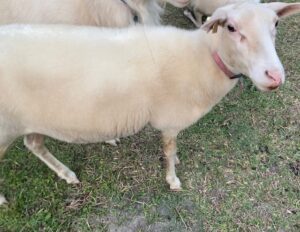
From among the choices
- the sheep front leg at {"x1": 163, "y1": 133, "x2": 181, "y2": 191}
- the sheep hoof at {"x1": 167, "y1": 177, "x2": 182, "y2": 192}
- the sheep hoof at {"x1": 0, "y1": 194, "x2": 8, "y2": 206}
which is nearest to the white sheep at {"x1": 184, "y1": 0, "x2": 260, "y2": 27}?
the sheep front leg at {"x1": 163, "y1": 133, "x2": 181, "y2": 191}

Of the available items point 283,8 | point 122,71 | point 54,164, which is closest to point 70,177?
point 54,164

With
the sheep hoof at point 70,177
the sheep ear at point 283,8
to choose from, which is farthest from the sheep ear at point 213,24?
the sheep hoof at point 70,177

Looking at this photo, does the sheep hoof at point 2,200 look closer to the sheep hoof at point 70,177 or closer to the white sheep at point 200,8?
the sheep hoof at point 70,177

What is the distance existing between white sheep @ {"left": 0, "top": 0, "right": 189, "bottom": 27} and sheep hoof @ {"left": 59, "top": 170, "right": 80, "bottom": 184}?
1.20m

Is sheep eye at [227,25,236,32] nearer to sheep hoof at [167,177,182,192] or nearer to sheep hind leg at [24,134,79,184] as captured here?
sheep hoof at [167,177,182,192]

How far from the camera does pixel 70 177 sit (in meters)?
3.28

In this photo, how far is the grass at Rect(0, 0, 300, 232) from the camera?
3090 mm

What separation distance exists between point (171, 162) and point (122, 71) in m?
1.01

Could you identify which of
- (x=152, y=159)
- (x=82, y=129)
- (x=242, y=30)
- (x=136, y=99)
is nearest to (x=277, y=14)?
(x=242, y=30)

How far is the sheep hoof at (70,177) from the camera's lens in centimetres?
327

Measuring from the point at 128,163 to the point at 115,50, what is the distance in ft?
4.16

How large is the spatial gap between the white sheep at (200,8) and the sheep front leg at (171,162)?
1581 mm

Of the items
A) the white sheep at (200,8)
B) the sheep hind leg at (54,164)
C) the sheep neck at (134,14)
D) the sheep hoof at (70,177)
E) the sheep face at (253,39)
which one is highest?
the sheep face at (253,39)

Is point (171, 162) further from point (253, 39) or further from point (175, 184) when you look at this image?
point (253, 39)
